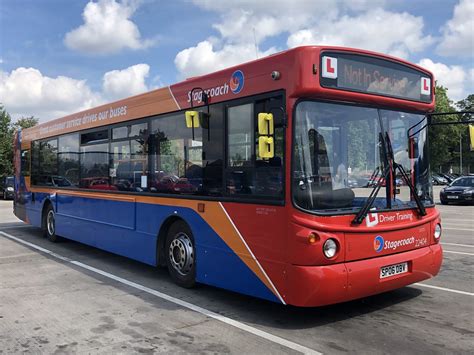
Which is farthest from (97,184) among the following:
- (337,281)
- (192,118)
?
(337,281)

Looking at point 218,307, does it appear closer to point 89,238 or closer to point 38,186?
point 89,238

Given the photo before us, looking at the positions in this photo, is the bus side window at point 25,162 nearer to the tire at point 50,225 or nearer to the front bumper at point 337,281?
the tire at point 50,225

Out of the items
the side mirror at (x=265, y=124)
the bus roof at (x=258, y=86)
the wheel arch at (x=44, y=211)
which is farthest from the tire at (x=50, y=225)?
the side mirror at (x=265, y=124)

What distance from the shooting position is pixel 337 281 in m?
4.83

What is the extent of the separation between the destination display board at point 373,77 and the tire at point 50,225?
8.46 metres

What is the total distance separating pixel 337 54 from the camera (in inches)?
203

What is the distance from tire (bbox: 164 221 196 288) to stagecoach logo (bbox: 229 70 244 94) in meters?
2.09

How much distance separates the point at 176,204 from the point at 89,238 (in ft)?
11.6

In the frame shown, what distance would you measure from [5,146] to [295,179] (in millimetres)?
40145

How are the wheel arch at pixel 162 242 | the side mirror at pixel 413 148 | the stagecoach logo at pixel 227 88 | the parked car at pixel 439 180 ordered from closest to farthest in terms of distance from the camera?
the stagecoach logo at pixel 227 88 → the side mirror at pixel 413 148 → the wheel arch at pixel 162 242 → the parked car at pixel 439 180

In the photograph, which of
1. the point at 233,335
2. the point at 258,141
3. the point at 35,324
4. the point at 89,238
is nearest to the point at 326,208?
the point at 258,141

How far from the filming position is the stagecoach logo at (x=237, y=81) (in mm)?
5715

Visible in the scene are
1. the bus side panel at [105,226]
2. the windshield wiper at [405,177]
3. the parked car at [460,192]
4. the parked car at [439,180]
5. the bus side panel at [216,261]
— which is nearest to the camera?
the bus side panel at [216,261]

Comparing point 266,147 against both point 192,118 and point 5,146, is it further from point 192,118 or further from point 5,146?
point 5,146
